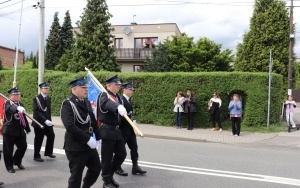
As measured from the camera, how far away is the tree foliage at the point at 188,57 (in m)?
26.9

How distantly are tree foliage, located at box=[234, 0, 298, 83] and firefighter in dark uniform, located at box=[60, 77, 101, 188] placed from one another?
18.3m

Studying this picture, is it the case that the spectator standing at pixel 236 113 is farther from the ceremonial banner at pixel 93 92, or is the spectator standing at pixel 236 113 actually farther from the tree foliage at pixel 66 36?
the tree foliage at pixel 66 36

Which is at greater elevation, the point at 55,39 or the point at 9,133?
the point at 55,39

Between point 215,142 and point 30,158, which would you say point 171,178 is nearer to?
point 30,158

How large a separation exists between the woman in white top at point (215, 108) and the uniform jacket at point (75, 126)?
10348mm

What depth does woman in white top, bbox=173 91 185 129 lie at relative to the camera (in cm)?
1538

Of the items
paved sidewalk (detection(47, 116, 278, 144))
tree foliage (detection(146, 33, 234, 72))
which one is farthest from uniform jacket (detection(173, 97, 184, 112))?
tree foliage (detection(146, 33, 234, 72))

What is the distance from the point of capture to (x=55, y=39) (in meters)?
41.0

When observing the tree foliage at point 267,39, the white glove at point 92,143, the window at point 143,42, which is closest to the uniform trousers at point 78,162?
the white glove at point 92,143

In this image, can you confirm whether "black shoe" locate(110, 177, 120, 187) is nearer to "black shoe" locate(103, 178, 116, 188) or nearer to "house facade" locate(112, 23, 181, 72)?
"black shoe" locate(103, 178, 116, 188)

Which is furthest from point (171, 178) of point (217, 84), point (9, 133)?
point (217, 84)

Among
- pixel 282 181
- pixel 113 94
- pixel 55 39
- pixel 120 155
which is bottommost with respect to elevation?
pixel 282 181

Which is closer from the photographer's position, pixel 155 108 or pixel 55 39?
pixel 155 108

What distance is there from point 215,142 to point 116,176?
6468mm
